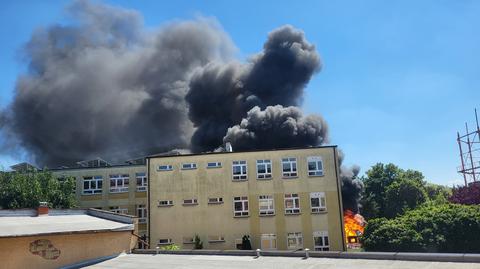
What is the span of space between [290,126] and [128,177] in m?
21.5

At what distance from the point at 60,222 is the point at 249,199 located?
597 inches

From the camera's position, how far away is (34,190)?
3275cm

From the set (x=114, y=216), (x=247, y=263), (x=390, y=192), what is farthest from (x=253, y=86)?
(x=247, y=263)

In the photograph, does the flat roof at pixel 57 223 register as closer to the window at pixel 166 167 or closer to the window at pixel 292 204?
the window at pixel 166 167

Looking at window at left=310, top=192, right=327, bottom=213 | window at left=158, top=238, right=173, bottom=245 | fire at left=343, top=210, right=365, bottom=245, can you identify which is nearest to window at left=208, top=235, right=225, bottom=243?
window at left=158, top=238, right=173, bottom=245

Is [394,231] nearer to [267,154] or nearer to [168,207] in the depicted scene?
[267,154]

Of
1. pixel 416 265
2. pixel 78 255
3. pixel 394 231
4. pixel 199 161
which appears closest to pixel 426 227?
pixel 394 231

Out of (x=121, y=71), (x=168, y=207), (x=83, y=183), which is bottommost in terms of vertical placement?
(x=168, y=207)

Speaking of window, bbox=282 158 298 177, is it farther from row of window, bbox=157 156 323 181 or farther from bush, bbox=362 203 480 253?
bush, bbox=362 203 480 253

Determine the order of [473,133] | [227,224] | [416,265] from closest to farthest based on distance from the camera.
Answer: [416,265] < [227,224] < [473,133]

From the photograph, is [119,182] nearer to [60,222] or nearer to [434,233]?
[60,222]

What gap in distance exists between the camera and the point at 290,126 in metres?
51.4

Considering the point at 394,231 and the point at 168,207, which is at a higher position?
the point at 168,207

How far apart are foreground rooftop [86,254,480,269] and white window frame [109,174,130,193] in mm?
17863
